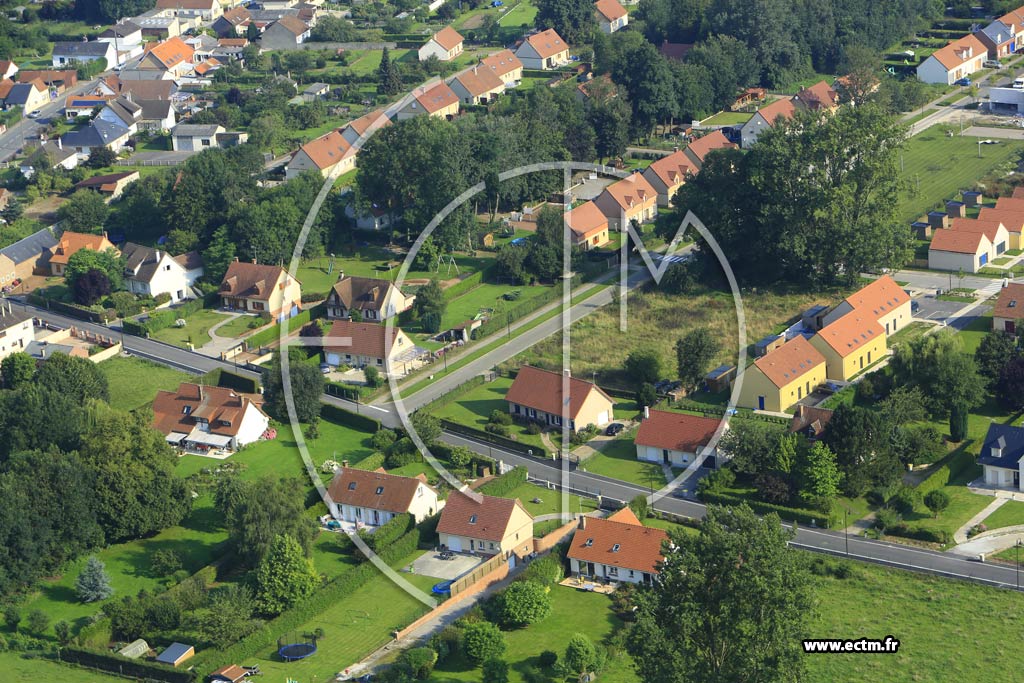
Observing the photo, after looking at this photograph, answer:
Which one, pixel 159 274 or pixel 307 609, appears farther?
pixel 159 274

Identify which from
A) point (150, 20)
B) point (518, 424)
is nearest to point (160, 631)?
point (518, 424)

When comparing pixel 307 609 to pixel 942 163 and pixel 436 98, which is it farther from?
pixel 436 98

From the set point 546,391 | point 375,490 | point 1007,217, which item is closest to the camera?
point 375,490

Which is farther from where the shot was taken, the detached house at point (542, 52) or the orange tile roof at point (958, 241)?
the detached house at point (542, 52)

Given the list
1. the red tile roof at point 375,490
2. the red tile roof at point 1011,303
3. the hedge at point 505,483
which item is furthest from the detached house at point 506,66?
the red tile roof at point 375,490

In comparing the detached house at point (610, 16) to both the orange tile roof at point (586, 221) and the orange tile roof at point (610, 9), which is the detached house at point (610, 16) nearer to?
the orange tile roof at point (610, 9)

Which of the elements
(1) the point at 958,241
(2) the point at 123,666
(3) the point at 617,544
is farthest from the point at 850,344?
(2) the point at 123,666
